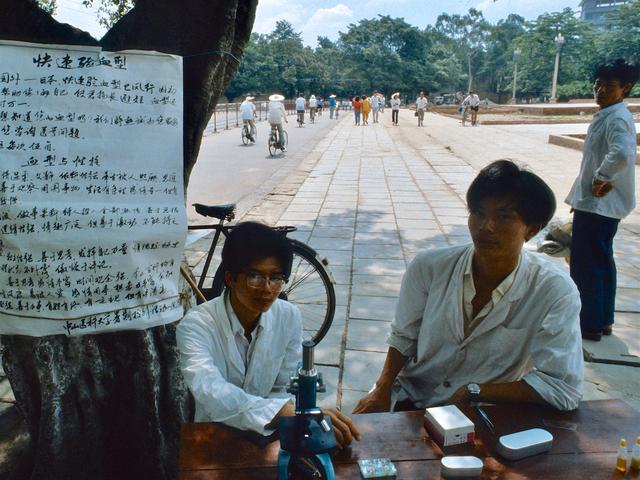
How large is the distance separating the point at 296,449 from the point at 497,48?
276 feet

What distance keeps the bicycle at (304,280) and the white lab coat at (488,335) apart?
1.04 m

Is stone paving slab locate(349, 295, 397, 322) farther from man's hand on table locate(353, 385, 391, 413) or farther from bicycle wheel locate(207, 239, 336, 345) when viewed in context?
man's hand on table locate(353, 385, 391, 413)

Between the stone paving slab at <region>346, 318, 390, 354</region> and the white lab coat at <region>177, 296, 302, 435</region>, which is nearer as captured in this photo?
the white lab coat at <region>177, 296, 302, 435</region>

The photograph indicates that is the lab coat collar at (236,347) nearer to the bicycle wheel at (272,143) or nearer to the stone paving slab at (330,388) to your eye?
the stone paving slab at (330,388)

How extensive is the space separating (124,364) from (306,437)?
1163mm

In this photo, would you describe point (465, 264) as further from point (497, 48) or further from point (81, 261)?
point (497, 48)

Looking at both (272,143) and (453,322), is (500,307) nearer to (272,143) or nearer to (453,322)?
(453,322)

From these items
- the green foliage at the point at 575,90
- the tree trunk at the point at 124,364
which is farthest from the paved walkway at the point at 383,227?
the green foliage at the point at 575,90

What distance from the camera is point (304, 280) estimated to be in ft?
12.4

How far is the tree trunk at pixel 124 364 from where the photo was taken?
1.85 meters

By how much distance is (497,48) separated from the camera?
7662 centimetres

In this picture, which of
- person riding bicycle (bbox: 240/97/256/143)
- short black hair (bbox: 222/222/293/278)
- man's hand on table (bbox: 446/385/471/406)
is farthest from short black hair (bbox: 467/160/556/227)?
person riding bicycle (bbox: 240/97/256/143)

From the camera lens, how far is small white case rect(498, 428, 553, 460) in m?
1.31

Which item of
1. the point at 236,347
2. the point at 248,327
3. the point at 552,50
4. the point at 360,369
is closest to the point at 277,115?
the point at 360,369
